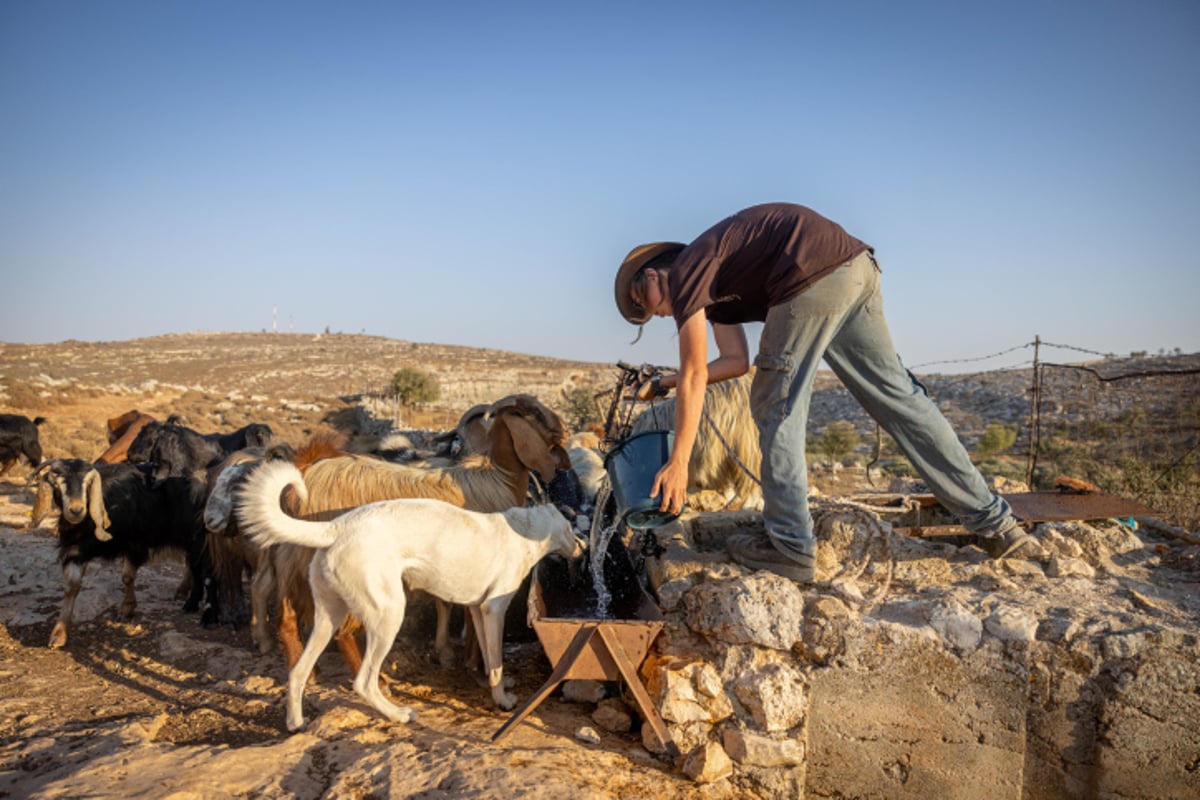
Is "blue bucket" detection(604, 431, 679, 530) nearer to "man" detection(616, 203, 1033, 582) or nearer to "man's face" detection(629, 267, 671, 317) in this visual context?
"man" detection(616, 203, 1033, 582)

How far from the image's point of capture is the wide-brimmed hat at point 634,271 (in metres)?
3.76

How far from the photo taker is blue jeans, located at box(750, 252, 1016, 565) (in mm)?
3434

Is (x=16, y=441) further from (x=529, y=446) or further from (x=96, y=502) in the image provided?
(x=529, y=446)

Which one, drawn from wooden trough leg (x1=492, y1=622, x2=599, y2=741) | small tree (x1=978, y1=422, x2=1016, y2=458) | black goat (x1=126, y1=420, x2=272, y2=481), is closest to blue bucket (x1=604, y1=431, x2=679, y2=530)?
wooden trough leg (x1=492, y1=622, x2=599, y2=741)

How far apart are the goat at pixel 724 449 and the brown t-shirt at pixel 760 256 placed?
3.35m

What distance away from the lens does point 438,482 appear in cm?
457

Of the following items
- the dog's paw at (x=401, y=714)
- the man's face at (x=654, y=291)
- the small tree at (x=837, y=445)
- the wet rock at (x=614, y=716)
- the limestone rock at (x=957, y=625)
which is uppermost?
the man's face at (x=654, y=291)

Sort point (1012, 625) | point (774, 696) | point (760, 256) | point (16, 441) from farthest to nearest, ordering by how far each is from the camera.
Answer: point (16, 441), point (760, 256), point (774, 696), point (1012, 625)

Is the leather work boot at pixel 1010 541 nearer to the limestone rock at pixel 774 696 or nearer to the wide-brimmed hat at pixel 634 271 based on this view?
the limestone rock at pixel 774 696

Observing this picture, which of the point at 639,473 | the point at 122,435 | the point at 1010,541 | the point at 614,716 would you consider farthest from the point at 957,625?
the point at 122,435

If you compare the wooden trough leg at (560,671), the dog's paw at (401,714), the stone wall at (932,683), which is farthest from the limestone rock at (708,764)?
the dog's paw at (401,714)

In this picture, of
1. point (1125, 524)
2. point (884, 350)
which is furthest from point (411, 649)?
point (1125, 524)

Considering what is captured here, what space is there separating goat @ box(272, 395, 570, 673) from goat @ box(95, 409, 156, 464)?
4420mm

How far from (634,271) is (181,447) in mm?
5478
